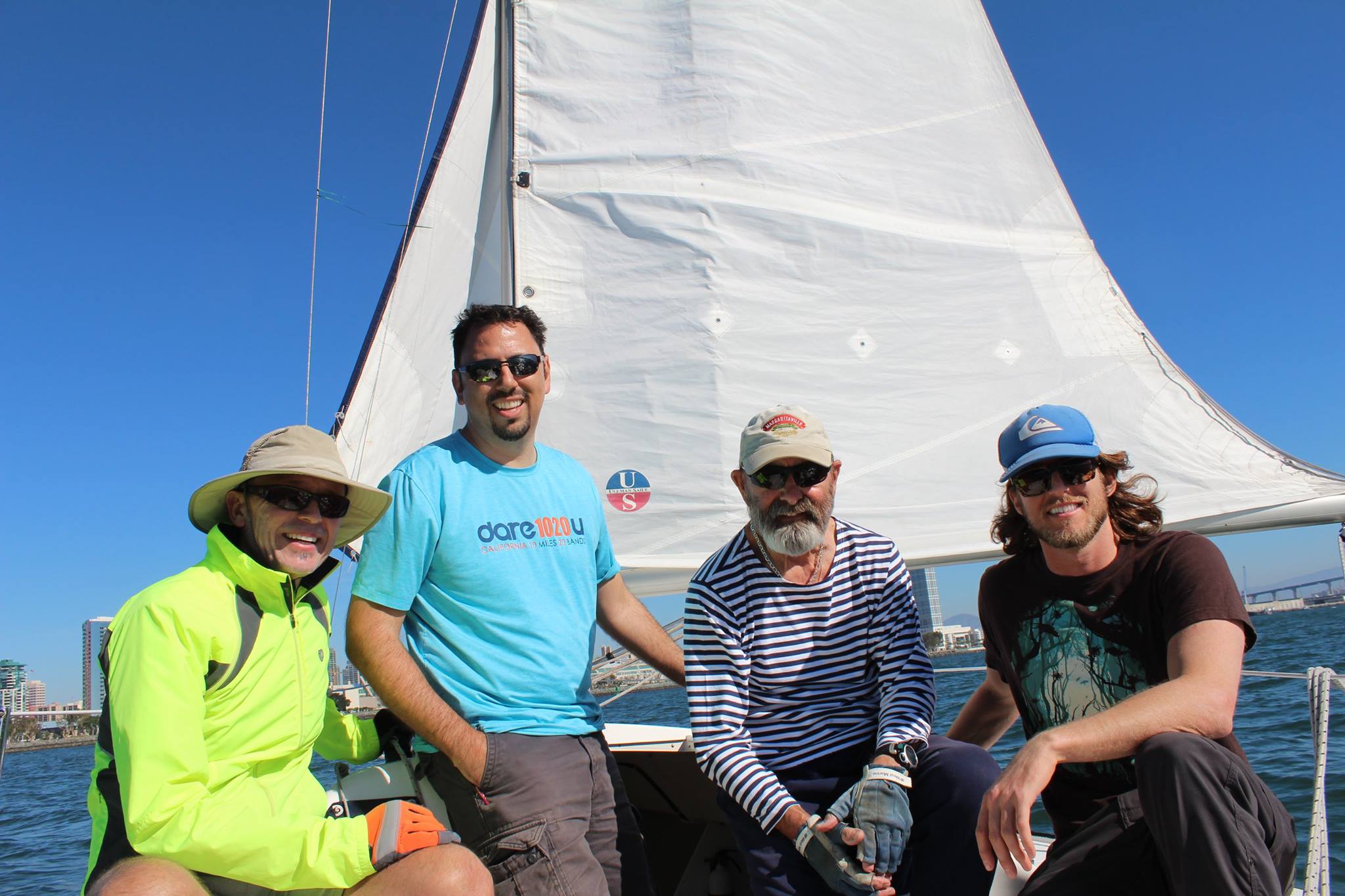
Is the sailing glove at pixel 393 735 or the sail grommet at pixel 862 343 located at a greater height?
the sail grommet at pixel 862 343

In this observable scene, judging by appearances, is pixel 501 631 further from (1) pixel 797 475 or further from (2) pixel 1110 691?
(2) pixel 1110 691

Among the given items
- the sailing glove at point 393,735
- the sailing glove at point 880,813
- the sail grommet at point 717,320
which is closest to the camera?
the sailing glove at point 880,813

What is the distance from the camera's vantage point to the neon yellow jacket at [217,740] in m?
1.61

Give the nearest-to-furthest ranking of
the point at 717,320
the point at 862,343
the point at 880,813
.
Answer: the point at 880,813 → the point at 717,320 → the point at 862,343

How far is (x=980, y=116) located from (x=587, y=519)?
13.2ft

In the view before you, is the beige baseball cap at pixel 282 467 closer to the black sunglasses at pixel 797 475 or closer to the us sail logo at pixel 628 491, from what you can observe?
the black sunglasses at pixel 797 475

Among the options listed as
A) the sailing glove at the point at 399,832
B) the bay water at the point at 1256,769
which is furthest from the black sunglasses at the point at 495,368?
the bay water at the point at 1256,769

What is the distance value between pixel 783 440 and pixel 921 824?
0.96 meters

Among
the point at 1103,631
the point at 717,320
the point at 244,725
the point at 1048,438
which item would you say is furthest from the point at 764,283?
the point at 244,725

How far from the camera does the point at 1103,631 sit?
2.04 m

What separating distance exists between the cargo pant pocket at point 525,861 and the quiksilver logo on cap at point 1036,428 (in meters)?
1.51

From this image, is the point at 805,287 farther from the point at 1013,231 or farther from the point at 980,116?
the point at 980,116

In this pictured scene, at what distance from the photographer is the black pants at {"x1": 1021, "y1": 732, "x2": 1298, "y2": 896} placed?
151cm

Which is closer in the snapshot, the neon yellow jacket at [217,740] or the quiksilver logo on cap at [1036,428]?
the neon yellow jacket at [217,740]
